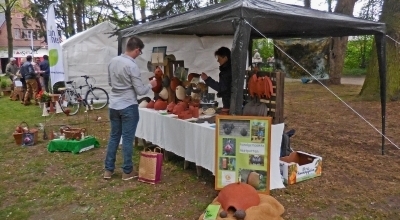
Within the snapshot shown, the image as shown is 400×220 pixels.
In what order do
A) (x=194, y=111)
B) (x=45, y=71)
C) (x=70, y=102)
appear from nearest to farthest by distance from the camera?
(x=194, y=111), (x=70, y=102), (x=45, y=71)

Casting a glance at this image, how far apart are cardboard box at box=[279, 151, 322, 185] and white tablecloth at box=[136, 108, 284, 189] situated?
16 cm

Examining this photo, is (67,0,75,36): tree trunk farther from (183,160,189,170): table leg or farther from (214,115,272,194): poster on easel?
(214,115,272,194): poster on easel

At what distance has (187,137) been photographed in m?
4.26

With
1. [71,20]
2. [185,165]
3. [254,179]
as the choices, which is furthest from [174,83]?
→ [71,20]

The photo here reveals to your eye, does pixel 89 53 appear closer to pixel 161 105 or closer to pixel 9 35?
pixel 161 105

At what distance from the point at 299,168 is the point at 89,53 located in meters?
7.96

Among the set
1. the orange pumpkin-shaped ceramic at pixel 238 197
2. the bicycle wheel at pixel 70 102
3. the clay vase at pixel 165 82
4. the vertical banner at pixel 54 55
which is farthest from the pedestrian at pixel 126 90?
the vertical banner at pixel 54 55

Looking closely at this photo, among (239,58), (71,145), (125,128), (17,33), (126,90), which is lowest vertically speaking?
(71,145)

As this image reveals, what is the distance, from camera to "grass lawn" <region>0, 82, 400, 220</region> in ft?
10.9

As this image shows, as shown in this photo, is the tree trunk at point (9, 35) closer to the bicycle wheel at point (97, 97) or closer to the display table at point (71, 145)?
the bicycle wheel at point (97, 97)

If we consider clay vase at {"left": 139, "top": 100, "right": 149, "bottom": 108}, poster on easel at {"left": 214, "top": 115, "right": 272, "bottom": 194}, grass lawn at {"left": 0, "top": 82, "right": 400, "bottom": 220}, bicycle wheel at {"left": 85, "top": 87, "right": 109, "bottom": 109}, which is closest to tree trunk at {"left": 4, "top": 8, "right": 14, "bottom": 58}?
bicycle wheel at {"left": 85, "top": 87, "right": 109, "bottom": 109}

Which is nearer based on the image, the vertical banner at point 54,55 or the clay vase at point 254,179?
the clay vase at point 254,179

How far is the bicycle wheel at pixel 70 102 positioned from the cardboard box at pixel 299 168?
605 cm

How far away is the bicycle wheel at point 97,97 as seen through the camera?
32.7ft
